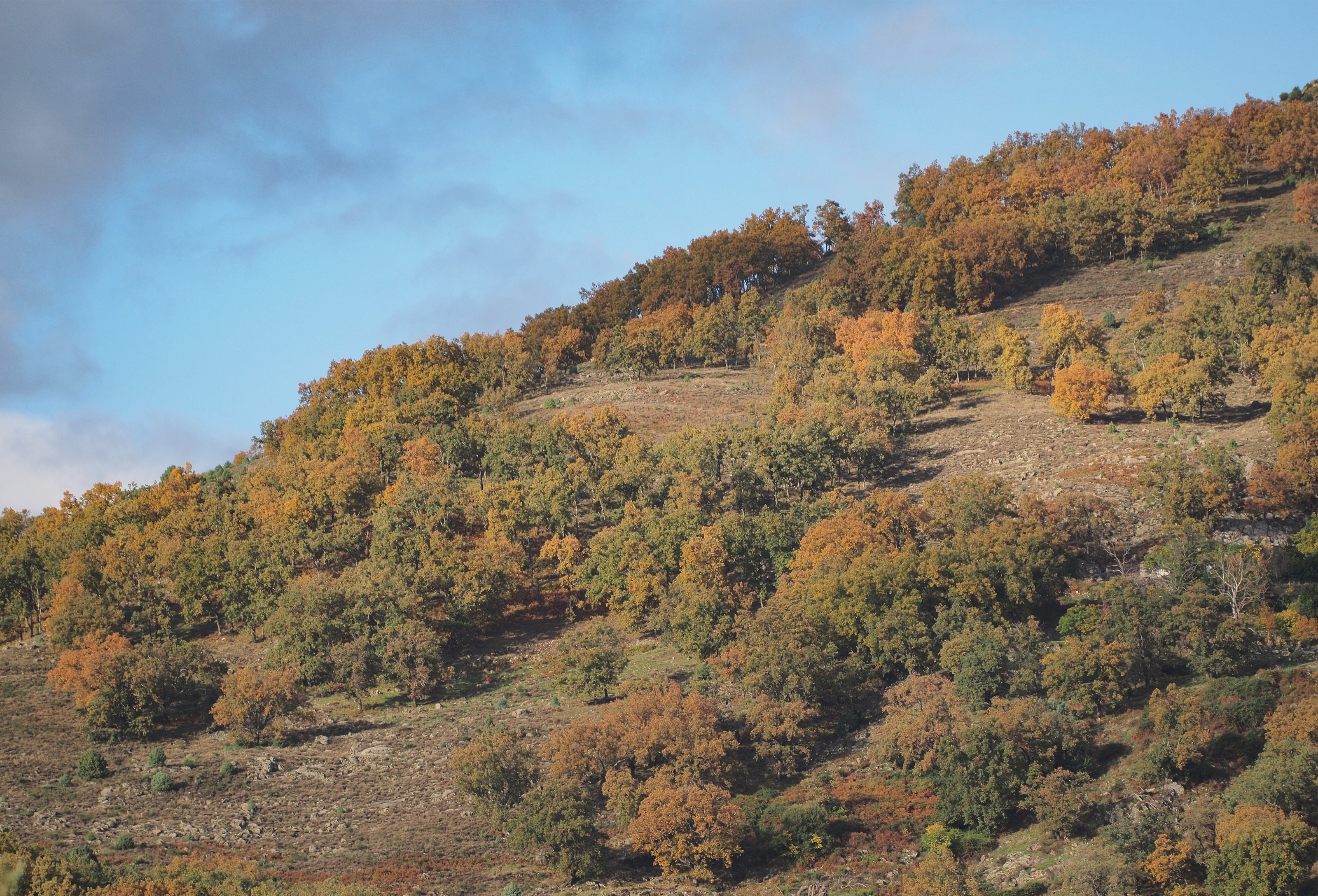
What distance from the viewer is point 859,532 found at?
77.4 meters

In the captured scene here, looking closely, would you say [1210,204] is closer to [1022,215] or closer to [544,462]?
[1022,215]

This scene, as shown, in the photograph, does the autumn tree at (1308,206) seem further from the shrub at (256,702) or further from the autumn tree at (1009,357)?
the shrub at (256,702)

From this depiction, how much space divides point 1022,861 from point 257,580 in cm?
6017

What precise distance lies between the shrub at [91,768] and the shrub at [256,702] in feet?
21.4

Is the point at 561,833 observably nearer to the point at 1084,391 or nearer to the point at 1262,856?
the point at 1262,856

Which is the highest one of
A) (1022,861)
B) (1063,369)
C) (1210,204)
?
(1210,204)

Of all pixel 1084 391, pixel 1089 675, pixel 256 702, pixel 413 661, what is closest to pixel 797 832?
pixel 1089 675

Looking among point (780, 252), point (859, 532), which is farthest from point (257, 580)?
point (780, 252)

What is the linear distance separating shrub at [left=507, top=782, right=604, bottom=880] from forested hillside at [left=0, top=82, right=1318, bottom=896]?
0.28m

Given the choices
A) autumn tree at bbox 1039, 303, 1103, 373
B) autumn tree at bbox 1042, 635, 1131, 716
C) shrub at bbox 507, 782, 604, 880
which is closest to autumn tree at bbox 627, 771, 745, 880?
shrub at bbox 507, 782, 604, 880

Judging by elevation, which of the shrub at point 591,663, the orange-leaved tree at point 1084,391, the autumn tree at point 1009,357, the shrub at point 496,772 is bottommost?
the shrub at point 496,772

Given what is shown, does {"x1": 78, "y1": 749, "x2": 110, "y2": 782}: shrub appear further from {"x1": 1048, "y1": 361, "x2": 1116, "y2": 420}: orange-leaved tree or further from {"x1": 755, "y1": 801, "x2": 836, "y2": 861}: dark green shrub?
{"x1": 1048, "y1": 361, "x2": 1116, "y2": 420}: orange-leaved tree

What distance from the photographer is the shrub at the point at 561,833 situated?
5512cm

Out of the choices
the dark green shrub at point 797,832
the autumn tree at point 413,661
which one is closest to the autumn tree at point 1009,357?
the autumn tree at point 413,661
